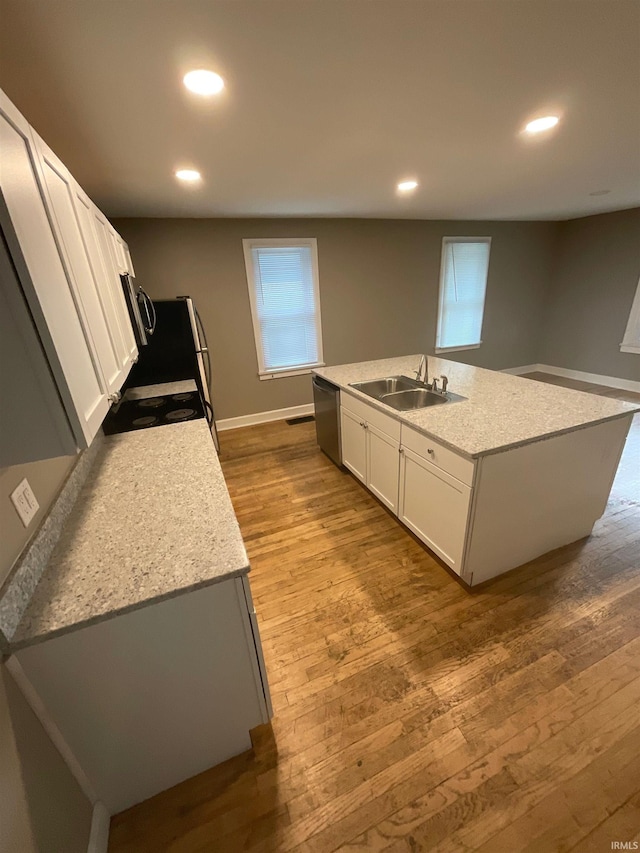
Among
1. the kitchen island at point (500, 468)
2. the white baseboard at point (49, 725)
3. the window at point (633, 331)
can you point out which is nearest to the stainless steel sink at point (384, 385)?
the kitchen island at point (500, 468)

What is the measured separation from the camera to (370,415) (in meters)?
2.45

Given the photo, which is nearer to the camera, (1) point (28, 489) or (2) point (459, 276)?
(1) point (28, 489)

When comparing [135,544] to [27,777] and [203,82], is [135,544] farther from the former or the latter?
[203,82]

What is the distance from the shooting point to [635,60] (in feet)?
4.40

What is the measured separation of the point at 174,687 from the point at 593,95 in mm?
3021

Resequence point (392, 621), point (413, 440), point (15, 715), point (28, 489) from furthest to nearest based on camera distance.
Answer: point (413, 440) < point (392, 621) < point (28, 489) < point (15, 715)

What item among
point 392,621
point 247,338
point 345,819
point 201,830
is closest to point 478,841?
point 345,819

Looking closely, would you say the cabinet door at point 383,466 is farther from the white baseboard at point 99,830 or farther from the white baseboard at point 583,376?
the white baseboard at point 583,376

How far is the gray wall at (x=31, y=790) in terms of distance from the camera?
74cm

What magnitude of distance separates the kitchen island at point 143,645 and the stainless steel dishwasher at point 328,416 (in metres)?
1.78

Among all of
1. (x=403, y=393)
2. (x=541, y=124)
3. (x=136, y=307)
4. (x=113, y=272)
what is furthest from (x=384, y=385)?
(x=113, y=272)

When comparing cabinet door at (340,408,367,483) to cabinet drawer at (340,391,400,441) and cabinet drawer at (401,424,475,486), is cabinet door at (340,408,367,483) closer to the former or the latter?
cabinet drawer at (340,391,400,441)

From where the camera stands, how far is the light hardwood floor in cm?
111

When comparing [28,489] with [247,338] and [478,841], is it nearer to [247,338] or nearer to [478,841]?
[478,841]
